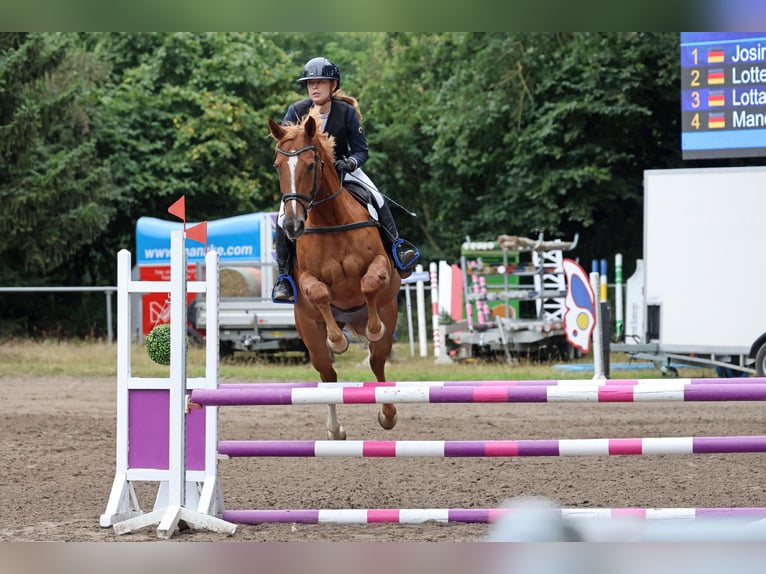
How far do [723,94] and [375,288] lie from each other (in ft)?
26.3

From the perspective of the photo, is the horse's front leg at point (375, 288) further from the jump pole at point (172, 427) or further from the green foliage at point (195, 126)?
the green foliage at point (195, 126)

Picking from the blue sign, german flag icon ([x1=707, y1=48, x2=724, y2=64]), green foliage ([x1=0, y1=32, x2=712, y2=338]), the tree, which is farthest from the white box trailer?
the tree

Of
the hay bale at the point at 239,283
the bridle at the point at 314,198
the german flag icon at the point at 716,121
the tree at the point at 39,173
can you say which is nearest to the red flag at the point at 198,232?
the bridle at the point at 314,198

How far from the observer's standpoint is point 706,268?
41.8 feet

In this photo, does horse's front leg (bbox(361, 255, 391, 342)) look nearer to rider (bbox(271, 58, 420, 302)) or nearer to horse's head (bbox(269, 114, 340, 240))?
rider (bbox(271, 58, 420, 302))

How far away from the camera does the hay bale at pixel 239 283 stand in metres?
16.1

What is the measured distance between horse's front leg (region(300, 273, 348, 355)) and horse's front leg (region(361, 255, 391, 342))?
0.21 m

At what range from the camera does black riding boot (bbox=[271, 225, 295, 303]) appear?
5934mm

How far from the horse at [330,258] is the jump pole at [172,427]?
68cm

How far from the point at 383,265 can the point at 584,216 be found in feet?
56.5

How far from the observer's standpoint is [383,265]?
18.8 feet
